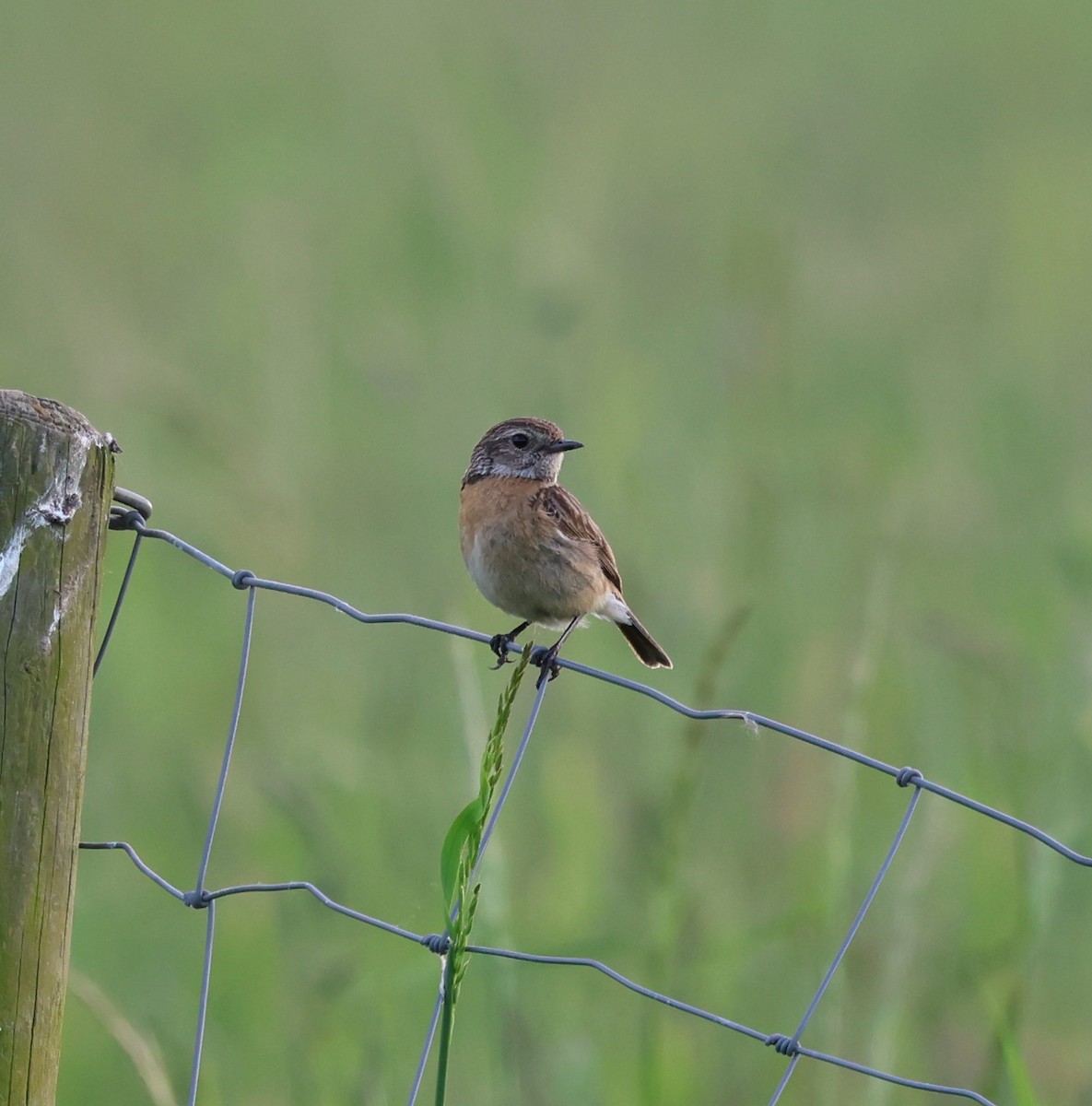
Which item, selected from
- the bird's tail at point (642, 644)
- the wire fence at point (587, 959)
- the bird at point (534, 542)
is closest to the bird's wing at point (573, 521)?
the bird at point (534, 542)

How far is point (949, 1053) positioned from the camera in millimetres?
4980

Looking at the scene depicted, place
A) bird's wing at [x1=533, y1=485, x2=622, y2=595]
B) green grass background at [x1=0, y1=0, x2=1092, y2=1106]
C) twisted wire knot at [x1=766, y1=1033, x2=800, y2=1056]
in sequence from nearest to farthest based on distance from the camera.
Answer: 1. twisted wire knot at [x1=766, y1=1033, x2=800, y2=1056]
2. green grass background at [x1=0, y1=0, x2=1092, y2=1106]
3. bird's wing at [x1=533, y1=485, x2=622, y2=595]

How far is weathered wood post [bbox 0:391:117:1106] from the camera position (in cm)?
298

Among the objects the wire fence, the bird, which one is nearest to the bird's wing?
the bird

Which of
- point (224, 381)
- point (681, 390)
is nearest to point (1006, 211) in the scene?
point (681, 390)

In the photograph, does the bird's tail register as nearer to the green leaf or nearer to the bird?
the bird

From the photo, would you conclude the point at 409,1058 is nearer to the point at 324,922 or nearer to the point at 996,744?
the point at 324,922

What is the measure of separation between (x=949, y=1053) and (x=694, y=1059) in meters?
0.76

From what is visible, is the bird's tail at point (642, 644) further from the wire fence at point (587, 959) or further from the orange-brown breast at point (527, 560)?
the wire fence at point (587, 959)

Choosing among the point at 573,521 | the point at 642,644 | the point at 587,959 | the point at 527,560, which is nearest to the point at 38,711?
the point at 587,959

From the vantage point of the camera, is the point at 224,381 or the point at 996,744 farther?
the point at 224,381

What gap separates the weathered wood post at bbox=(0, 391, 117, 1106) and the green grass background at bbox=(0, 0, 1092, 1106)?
1.09 m

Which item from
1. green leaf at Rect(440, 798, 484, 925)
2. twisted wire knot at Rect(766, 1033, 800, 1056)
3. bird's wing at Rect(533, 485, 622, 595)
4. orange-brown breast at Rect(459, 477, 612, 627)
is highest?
bird's wing at Rect(533, 485, 622, 595)

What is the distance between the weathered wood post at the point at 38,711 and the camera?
298cm
